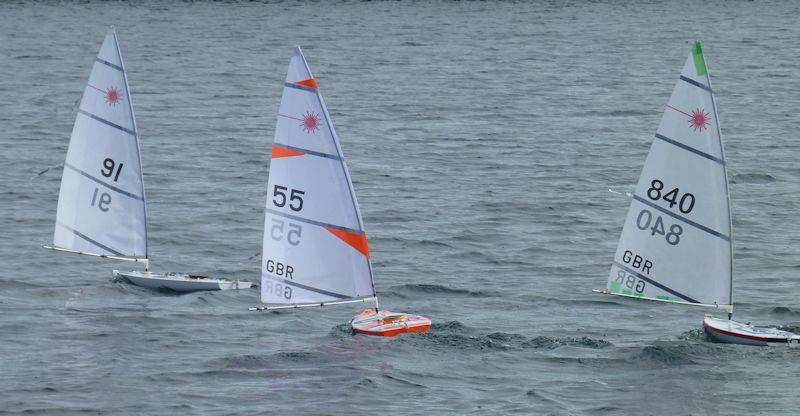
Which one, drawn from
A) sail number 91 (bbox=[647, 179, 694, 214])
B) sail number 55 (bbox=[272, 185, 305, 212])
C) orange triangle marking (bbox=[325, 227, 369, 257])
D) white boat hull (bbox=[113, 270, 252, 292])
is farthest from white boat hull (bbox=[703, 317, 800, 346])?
white boat hull (bbox=[113, 270, 252, 292])

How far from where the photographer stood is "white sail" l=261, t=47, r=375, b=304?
4028cm

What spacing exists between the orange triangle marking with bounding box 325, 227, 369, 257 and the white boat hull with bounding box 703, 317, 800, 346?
1020 cm

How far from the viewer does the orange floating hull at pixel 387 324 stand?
1693 inches

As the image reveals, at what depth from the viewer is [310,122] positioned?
40.2m

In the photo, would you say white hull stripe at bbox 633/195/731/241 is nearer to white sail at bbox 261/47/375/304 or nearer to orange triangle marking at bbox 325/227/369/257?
orange triangle marking at bbox 325/227/369/257

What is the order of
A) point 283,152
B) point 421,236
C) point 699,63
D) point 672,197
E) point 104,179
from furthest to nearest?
point 421,236 < point 104,179 < point 672,197 < point 283,152 < point 699,63

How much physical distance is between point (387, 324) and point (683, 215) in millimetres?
9013

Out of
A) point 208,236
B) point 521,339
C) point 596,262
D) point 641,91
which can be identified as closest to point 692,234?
point 521,339

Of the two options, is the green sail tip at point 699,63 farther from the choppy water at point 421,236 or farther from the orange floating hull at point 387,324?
the orange floating hull at point 387,324

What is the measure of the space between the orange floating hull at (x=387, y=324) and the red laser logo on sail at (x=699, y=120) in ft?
32.0

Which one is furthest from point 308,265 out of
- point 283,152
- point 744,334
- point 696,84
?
point 744,334

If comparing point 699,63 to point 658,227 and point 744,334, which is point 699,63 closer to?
point 658,227

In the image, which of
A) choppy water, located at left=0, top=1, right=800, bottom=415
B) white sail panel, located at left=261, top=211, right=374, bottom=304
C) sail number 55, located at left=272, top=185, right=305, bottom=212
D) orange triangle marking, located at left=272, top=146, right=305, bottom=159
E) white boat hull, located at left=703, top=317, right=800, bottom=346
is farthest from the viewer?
white boat hull, located at left=703, top=317, right=800, bottom=346

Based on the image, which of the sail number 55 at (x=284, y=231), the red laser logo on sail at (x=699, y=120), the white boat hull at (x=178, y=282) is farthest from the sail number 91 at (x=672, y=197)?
the white boat hull at (x=178, y=282)
